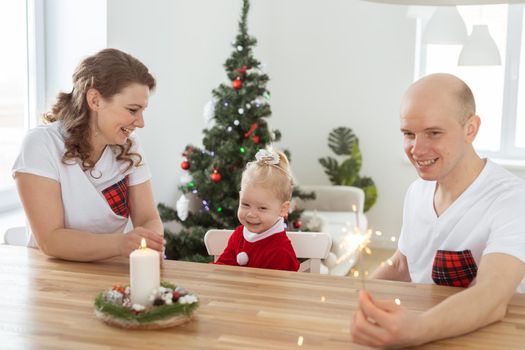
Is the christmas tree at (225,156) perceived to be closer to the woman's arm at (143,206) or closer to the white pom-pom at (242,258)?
the woman's arm at (143,206)

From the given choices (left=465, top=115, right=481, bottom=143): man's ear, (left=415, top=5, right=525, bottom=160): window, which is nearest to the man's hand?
(left=465, top=115, right=481, bottom=143): man's ear

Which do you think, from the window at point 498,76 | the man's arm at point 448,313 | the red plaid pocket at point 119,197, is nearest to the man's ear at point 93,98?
the red plaid pocket at point 119,197

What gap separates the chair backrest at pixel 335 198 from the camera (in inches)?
238

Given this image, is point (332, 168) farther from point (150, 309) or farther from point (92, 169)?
point (150, 309)

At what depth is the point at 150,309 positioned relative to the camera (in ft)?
5.26

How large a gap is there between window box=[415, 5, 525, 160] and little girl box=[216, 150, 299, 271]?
14.3ft

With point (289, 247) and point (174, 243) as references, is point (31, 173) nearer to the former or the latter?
point (289, 247)

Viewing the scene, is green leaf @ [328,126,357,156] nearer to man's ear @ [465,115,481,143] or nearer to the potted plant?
the potted plant

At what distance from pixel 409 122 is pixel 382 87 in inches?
183

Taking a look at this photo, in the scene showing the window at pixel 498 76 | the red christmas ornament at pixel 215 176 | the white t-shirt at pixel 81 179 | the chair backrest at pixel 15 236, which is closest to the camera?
the white t-shirt at pixel 81 179

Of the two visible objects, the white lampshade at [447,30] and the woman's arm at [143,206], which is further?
the white lampshade at [447,30]

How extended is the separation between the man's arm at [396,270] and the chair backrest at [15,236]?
134cm

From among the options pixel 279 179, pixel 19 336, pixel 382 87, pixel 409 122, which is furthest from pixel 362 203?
pixel 19 336

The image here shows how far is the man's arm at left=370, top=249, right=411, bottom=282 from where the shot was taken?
2.21 m
